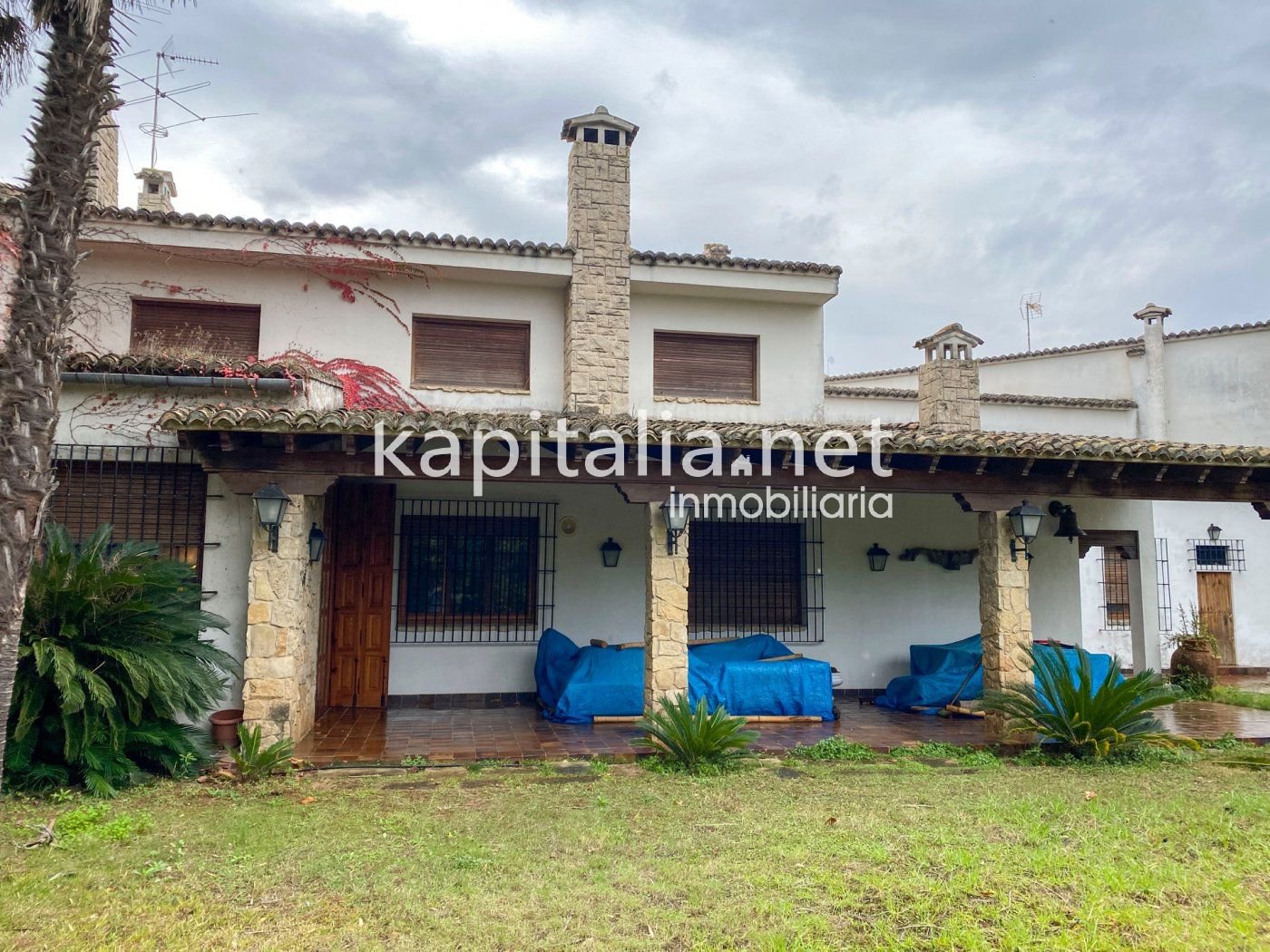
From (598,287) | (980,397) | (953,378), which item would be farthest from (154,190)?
(980,397)

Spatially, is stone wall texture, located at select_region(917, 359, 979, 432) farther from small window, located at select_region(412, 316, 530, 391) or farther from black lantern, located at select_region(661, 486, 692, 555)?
black lantern, located at select_region(661, 486, 692, 555)

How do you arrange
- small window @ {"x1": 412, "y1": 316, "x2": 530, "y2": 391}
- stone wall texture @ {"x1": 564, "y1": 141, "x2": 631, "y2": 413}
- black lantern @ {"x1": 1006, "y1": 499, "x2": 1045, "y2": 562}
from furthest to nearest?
small window @ {"x1": 412, "y1": 316, "x2": 530, "y2": 391} → stone wall texture @ {"x1": 564, "y1": 141, "x2": 631, "y2": 413} → black lantern @ {"x1": 1006, "y1": 499, "x2": 1045, "y2": 562}

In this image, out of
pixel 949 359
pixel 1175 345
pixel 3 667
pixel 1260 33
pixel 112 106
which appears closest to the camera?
pixel 3 667

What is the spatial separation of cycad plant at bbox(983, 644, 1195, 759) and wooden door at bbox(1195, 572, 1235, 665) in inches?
433

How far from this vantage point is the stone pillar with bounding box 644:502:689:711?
757cm

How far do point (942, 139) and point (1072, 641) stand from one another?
7080 millimetres

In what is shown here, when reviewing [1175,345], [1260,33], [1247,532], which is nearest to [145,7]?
[1260,33]

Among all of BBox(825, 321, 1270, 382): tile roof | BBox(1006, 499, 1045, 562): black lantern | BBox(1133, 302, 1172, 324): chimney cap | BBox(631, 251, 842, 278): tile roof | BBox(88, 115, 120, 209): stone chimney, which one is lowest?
BBox(1006, 499, 1045, 562): black lantern

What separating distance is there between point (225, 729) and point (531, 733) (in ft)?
9.11

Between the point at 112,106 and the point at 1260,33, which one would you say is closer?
the point at 112,106

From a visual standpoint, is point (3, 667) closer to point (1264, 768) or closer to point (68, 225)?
point (68, 225)

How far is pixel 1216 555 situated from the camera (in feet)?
55.2

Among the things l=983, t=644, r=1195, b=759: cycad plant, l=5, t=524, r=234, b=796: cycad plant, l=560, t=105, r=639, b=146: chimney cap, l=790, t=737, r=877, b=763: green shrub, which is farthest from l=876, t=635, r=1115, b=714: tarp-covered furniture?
l=560, t=105, r=639, b=146: chimney cap

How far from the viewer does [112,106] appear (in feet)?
16.4
